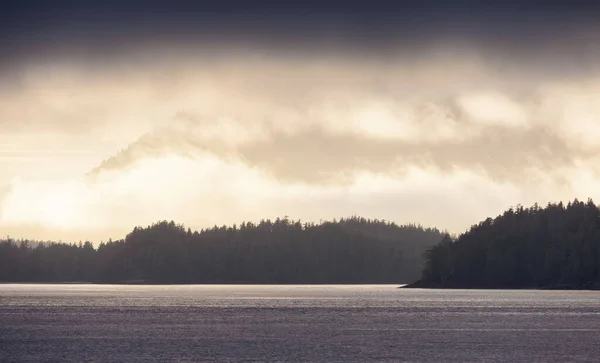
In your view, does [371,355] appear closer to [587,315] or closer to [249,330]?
[249,330]

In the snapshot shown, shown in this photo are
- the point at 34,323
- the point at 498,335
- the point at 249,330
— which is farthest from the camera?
the point at 34,323

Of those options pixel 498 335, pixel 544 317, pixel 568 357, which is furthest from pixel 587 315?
pixel 568 357

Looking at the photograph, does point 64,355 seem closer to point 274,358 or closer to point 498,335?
point 274,358

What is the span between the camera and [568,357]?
10112cm

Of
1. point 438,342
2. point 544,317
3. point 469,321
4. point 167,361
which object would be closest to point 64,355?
point 167,361

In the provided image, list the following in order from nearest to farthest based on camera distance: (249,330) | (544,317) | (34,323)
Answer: (249,330) → (34,323) → (544,317)

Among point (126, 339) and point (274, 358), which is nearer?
point (274, 358)

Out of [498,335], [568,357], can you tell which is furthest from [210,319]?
[568,357]

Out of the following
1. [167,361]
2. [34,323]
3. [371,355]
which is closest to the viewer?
[167,361]

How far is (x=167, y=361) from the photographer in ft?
315

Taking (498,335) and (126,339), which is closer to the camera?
(126,339)

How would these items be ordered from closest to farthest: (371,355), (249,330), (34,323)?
(371,355), (249,330), (34,323)

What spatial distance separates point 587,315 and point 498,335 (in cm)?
6686

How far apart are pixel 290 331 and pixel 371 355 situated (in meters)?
41.5
